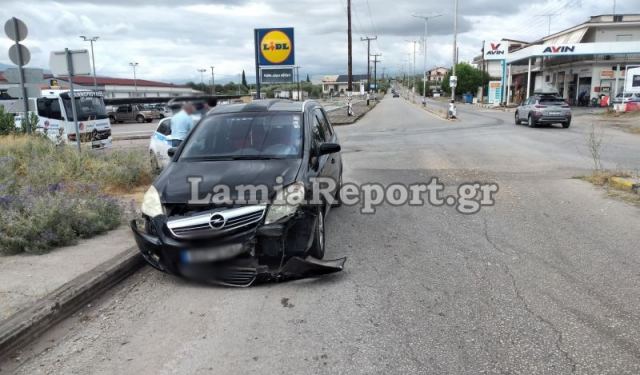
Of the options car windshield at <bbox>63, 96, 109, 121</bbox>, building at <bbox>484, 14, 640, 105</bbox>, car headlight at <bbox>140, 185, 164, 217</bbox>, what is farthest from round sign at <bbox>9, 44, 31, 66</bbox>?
building at <bbox>484, 14, 640, 105</bbox>

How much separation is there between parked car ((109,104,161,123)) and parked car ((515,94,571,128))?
32227mm

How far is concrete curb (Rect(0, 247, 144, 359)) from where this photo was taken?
3.81 m

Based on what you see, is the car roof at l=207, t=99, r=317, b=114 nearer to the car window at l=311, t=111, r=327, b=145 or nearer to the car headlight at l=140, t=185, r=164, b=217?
the car window at l=311, t=111, r=327, b=145

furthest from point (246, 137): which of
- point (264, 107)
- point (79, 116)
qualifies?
point (79, 116)

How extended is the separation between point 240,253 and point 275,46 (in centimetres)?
2287

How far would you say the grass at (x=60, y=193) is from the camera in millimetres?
5746

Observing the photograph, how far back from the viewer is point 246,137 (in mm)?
6082

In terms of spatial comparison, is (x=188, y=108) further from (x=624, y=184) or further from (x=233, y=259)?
(x=624, y=184)

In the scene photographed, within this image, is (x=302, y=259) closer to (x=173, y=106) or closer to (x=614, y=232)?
(x=614, y=232)

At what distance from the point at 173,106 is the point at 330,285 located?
17.5ft

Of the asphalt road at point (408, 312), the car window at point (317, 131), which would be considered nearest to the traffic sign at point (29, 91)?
the car window at point (317, 131)

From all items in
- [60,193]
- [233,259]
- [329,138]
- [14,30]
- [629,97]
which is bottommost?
[233,259]

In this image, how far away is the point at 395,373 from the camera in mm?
3295

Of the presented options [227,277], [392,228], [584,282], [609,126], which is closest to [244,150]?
[227,277]
